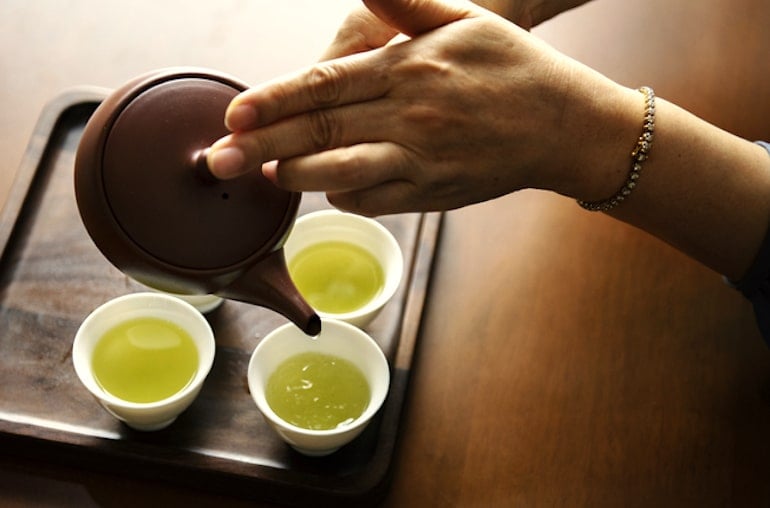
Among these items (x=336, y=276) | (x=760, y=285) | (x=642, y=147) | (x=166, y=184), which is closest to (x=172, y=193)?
(x=166, y=184)

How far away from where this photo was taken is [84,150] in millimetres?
894

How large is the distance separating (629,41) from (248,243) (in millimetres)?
895

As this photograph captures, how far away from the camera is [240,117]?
0.88 m

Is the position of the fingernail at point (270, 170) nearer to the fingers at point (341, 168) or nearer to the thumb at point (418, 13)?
the fingers at point (341, 168)

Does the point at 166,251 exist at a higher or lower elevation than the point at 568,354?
higher

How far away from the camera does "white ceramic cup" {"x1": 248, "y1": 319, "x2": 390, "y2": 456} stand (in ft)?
3.39

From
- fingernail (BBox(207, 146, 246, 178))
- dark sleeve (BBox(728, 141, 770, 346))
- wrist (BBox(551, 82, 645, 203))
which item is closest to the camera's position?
fingernail (BBox(207, 146, 246, 178))

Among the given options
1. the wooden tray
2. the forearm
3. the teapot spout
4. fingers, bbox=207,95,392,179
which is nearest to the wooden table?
the wooden tray

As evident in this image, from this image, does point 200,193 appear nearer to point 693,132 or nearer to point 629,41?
point 693,132

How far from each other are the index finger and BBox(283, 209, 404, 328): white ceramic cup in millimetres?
299

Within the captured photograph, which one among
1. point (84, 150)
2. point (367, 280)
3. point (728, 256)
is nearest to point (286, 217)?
point (84, 150)

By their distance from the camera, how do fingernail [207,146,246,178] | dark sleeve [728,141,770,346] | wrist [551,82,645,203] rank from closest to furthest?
fingernail [207,146,246,178] → wrist [551,82,645,203] → dark sleeve [728,141,770,346]

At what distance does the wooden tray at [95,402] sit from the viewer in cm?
107

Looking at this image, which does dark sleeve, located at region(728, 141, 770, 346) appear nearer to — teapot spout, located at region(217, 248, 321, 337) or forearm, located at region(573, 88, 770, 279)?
forearm, located at region(573, 88, 770, 279)
